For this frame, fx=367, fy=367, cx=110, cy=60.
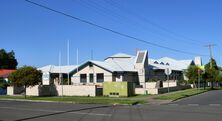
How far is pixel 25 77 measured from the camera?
3947 cm

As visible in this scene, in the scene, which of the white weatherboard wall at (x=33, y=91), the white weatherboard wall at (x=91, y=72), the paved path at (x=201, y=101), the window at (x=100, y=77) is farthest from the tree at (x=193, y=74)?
the white weatherboard wall at (x=33, y=91)

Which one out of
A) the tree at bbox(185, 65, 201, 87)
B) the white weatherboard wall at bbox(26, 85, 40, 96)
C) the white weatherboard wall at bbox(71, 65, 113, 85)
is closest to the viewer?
the white weatherboard wall at bbox(26, 85, 40, 96)

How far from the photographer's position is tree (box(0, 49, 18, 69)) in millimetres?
103537

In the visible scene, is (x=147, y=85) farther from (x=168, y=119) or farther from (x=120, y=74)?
(x=168, y=119)

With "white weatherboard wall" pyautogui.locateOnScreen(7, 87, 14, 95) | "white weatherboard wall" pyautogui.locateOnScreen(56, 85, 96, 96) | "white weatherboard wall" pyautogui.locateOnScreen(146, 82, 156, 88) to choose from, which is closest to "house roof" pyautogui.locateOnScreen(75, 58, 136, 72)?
"white weatherboard wall" pyautogui.locateOnScreen(146, 82, 156, 88)

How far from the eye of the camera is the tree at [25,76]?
1553 inches

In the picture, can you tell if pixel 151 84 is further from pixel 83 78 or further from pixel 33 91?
pixel 33 91

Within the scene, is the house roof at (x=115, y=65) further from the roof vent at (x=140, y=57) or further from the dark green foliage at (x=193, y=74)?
the dark green foliage at (x=193, y=74)

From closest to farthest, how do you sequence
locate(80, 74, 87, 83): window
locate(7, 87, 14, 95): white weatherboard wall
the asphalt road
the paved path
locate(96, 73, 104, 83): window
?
the asphalt road
the paved path
locate(7, 87, 14, 95): white weatherboard wall
locate(96, 73, 104, 83): window
locate(80, 74, 87, 83): window

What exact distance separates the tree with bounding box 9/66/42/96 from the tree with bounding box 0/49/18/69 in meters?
65.9

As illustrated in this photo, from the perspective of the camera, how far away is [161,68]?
6406 centimetres

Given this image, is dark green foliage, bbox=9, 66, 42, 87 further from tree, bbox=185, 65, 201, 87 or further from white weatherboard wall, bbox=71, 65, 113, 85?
tree, bbox=185, 65, 201, 87

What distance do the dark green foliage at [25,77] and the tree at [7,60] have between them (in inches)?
2596

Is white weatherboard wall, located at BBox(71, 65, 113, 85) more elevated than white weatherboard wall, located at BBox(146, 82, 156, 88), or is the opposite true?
white weatherboard wall, located at BBox(71, 65, 113, 85)
